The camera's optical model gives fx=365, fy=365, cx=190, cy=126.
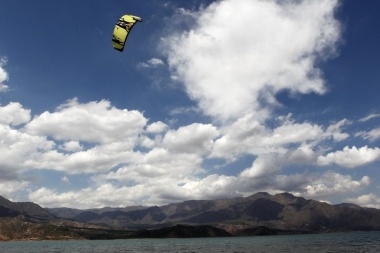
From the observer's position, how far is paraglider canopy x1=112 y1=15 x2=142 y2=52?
44.3m

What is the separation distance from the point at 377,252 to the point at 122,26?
4667 inches

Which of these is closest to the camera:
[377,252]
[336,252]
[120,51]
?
[120,51]

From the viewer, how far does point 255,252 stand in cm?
14925

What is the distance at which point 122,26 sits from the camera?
4488 cm

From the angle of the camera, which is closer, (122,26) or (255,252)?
(122,26)

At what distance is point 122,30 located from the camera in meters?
44.6

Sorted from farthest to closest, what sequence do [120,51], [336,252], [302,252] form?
1. [302,252]
2. [336,252]
3. [120,51]

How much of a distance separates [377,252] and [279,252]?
36.3 metres

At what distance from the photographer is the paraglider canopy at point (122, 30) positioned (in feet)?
145

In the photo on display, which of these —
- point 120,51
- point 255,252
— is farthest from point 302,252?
point 120,51

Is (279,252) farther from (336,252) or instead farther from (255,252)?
(336,252)

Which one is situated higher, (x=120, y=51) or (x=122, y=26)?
(x=122, y=26)

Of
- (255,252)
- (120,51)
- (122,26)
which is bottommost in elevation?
(255,252)

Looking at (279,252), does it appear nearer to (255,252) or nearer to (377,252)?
(255,252)
